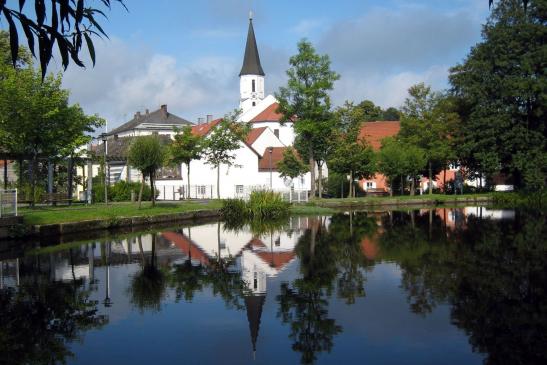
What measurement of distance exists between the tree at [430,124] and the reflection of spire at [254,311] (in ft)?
154

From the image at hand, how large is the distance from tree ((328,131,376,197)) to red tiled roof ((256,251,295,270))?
3453 cm

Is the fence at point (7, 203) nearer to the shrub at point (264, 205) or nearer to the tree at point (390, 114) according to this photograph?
the shrub at point (264, 205)

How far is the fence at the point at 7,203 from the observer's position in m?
20.0

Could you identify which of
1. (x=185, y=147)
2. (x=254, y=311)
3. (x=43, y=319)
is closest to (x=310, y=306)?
(x=254, y=311)

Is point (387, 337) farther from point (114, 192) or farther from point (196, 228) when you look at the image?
point (114, 192)

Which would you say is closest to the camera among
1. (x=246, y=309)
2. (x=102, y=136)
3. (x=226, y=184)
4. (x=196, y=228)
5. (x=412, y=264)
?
(x=246, y=309)

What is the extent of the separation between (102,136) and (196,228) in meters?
13.0

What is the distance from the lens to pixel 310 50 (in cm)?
4697

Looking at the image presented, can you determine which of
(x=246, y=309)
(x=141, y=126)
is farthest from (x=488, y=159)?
(x=141, y=126)

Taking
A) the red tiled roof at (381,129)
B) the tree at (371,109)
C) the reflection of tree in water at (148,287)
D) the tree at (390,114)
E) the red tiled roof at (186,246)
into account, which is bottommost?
the reflection of tree in water at (148,287)

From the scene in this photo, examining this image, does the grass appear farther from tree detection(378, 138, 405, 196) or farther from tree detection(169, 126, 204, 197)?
tree detection(378, 138, 405, 196)

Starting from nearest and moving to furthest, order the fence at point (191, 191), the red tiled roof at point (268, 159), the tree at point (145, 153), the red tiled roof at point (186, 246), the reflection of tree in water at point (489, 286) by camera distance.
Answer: the reflection of tree in water at point (489, 286) → the red tiled roof at point (186, 246) → the tree at point (145, 153) → the fence at point (191, 191) → the red tiled roof at point (268, 159)

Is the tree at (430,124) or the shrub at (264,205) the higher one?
the tree at (430,124)

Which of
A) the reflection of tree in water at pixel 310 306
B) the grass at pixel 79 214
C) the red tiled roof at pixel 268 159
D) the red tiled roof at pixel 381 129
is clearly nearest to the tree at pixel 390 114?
the red tiled roof at pixel 381 129
